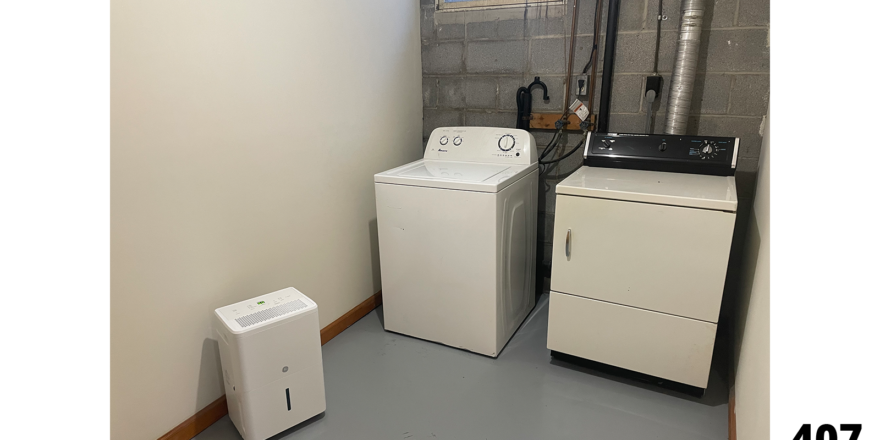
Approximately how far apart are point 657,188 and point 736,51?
32.6 inches

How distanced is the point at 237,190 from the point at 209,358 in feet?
1.99

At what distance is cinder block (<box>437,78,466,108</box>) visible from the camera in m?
2.62

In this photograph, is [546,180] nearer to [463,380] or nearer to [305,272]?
[463,380]

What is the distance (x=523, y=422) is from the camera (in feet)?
5.57

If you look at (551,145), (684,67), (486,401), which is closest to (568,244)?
(486,401)

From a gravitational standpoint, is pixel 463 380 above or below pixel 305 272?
below

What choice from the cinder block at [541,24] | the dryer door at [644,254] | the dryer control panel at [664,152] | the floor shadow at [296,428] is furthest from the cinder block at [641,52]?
the floor shadow at [296,428]

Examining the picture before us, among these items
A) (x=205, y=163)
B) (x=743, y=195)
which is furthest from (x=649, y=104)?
(x=205, y=163)

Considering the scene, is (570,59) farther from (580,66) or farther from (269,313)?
(269,313)

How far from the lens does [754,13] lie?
193 cm

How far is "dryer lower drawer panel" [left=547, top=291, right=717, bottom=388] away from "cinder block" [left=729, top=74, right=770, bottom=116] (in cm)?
101

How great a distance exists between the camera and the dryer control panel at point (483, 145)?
2275 mm

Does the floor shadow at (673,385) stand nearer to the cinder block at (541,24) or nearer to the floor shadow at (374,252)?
the floor shadow at (374,252)

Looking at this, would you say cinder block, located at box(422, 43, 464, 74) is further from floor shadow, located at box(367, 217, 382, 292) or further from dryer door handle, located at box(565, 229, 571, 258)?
dryer door handle, located at box(565, 229, 571, 258)
